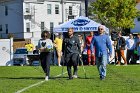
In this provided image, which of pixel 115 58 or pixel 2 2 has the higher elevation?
pixel 2 2

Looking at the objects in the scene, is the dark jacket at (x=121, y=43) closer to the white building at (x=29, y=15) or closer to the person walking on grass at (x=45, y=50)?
the person walking on grass at (x=45, y=50)

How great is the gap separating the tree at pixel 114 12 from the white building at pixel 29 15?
4934mm

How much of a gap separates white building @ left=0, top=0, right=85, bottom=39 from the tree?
4934 mm

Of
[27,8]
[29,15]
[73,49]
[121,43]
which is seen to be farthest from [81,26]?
[27,8]

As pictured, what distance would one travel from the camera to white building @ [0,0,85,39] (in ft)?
220

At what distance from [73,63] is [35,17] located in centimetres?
5264

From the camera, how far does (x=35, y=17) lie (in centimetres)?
6862

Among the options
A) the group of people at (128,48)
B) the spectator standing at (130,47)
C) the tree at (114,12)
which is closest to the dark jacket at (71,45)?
the group of people at (128,48)

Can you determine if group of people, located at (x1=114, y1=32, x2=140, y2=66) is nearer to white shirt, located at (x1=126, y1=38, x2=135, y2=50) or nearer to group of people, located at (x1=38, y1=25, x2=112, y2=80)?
white shirt, located at (x1=126, y1=38, x2=135, y2=50)

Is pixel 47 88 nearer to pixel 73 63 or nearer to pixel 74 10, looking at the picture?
pixel 73 63

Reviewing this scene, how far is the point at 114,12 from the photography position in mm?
64500

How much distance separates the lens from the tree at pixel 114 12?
6372 cm

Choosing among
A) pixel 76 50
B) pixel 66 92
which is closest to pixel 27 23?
pixel 76 50

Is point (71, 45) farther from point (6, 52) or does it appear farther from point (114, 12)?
point (114, 12)
